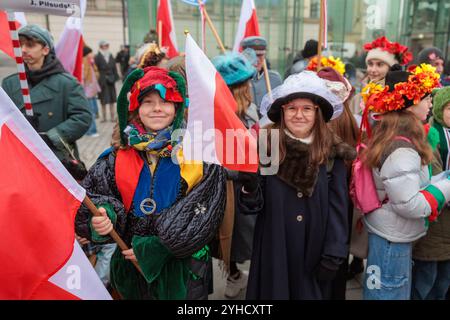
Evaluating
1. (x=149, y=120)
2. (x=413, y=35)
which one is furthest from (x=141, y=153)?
(x=413, y=35)

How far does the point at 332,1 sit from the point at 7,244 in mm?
9883

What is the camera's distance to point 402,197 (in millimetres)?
2260

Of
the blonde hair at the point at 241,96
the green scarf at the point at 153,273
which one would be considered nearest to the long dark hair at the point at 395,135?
the blonde hair at the point at 241,96

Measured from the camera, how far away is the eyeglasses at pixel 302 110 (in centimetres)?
227

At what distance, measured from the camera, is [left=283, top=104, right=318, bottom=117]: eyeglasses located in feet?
7.45

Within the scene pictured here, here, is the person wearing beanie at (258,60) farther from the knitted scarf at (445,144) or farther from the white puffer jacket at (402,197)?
the white puffer jacket at (402,197)

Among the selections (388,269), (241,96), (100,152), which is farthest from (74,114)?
(100,152)

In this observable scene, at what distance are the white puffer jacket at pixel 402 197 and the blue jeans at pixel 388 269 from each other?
57 mm

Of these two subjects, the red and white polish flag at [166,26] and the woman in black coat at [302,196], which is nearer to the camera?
the woman in black coat at [302,196]

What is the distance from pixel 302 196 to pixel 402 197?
556 mm

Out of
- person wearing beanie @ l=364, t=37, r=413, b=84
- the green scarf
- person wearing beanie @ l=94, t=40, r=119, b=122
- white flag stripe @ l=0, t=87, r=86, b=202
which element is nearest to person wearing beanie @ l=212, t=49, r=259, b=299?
the green scarf

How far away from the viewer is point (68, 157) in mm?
2943

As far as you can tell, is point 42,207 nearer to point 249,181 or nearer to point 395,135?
point 249,181

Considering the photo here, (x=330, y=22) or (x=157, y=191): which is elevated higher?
(x=330, y=22)
